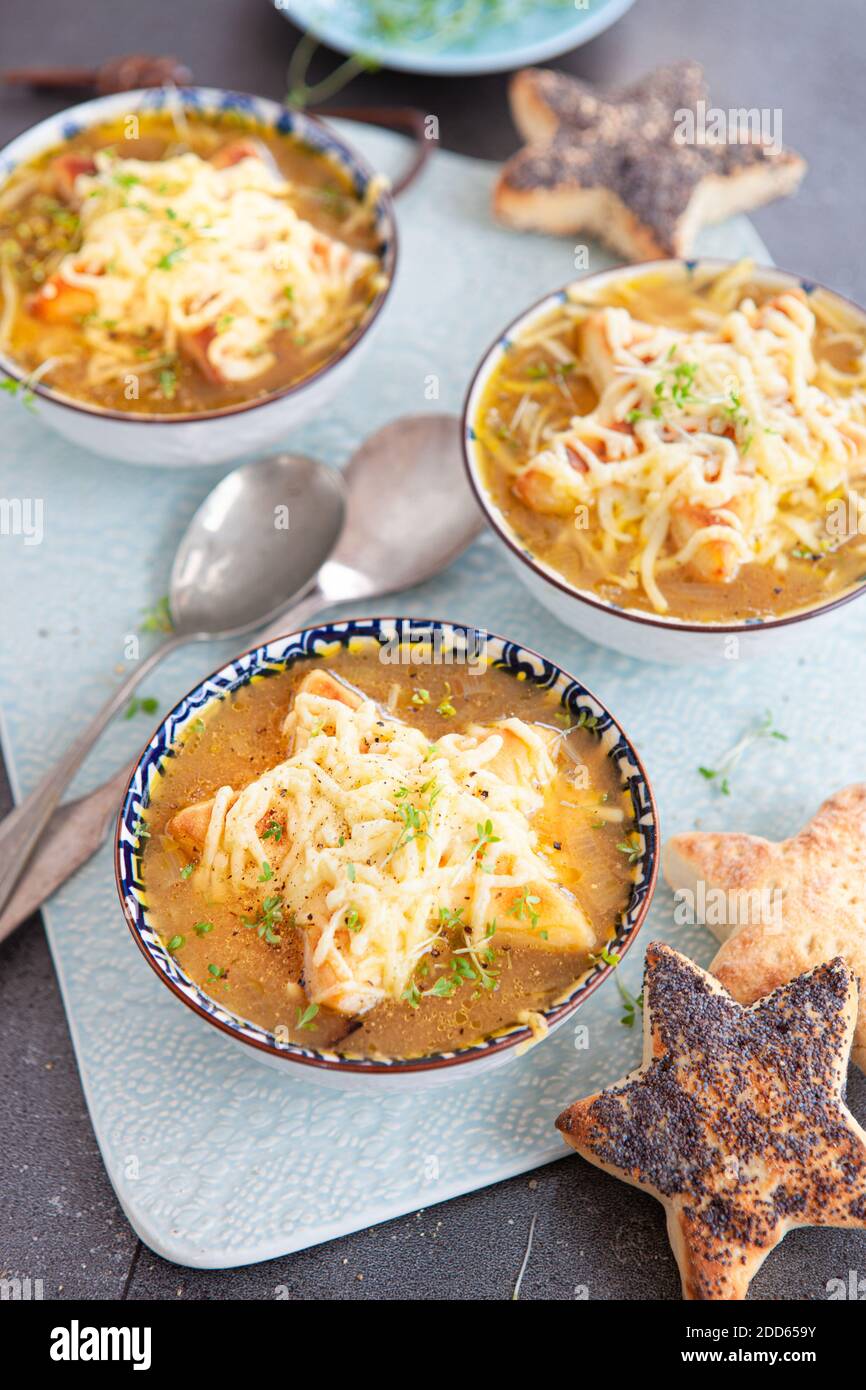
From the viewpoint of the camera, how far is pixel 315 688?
11.8 feet

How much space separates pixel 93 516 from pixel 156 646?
659 mm

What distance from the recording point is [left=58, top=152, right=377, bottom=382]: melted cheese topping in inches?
175

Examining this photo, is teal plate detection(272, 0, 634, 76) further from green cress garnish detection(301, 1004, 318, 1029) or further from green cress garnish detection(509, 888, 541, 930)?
green cress garnish detection(301, 1004, 318, 1029)

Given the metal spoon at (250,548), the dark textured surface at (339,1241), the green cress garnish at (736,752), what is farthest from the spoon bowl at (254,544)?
the green cress garnish at (736,752)

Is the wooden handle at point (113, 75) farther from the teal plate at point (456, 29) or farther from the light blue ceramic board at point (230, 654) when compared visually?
the light blue ceramic board at point (230, 654)

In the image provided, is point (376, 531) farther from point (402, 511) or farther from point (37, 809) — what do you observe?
point (37, 809)

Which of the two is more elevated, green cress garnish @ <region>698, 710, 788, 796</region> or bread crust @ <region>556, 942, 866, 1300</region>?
green cress garnish @ <region>698, 710, 788, 796</region>

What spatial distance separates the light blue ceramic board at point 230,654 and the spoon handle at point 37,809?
0.17m

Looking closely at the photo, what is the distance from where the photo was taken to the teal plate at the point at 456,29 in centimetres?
567

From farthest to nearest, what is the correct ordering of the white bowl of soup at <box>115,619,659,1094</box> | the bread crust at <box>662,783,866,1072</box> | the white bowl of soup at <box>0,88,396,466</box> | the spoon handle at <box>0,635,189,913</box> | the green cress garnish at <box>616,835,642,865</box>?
the white bowl of soup at <box>0,88,396,466</box> → the spoon handle at <box>0,635,189,913</box> → the bread crust at <box>662,783,866,1072</box> → the green cress garnish at <box>616,835,642,865</box> → the white bowl of soup at <box>115,619,659,1094</box>

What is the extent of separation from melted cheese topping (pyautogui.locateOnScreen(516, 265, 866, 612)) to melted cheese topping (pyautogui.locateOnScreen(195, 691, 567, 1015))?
2.81 feet

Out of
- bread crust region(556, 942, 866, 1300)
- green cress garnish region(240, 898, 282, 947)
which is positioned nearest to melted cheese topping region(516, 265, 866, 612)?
bread crust region(556, 942, 866, 1300)
